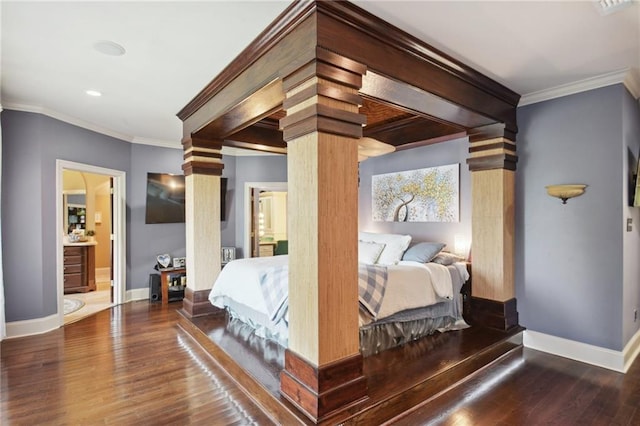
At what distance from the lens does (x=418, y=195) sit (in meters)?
4.79

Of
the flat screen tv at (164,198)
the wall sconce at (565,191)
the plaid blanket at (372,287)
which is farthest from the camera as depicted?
the flat screen tv at (164,198)

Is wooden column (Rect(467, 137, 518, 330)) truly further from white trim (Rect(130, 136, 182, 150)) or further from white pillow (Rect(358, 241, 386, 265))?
white trim (Rect(130, 136, 182, 150))

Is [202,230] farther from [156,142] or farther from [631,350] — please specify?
[631,350]

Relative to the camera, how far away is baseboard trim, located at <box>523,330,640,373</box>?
299 centimetres

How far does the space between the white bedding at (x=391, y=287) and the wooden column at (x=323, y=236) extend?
0.76 meters

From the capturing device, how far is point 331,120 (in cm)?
197

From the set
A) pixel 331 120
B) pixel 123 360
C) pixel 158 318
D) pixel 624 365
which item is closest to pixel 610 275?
pixel 624 365

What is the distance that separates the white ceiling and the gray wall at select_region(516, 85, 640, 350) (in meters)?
0.29

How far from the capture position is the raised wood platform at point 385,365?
6.99 feet

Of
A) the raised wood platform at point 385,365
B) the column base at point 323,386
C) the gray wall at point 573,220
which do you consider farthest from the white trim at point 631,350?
the column base at point 323,386

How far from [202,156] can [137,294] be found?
3.01 m

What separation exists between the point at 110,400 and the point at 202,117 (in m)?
2.64

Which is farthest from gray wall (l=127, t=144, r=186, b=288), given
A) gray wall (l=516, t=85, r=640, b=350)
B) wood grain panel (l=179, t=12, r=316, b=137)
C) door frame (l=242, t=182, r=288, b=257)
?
gray wall (l=516, t=85, r=640, b=350)

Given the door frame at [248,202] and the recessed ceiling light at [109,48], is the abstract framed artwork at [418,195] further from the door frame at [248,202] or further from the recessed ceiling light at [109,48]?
the recessed ceiling light at [109,48]
